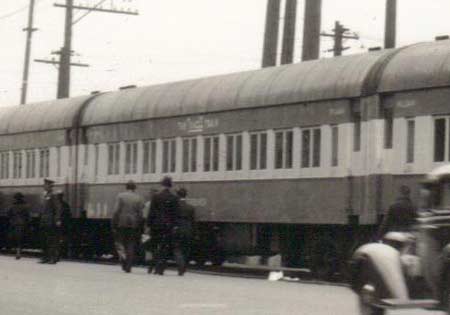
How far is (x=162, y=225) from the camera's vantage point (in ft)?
81.0

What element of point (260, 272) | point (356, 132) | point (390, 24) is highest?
point (390, 24)

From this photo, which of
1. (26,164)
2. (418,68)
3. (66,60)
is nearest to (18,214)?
(26,164)

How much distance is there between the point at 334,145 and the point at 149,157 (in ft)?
23.7

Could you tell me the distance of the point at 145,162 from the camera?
3062 centimetres

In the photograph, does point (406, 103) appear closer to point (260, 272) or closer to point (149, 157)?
point (260, 272)

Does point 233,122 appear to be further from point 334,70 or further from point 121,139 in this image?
point 121,139

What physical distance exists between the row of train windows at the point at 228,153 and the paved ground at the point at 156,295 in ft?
9.15

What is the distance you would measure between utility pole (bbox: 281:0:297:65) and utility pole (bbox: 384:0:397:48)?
212 cm

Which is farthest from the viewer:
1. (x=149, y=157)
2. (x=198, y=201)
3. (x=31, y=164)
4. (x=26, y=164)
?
(x=26, y=164)

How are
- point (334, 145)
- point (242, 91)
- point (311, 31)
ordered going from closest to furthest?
point (334, 145) → point (242, 91) → point (311, 31)

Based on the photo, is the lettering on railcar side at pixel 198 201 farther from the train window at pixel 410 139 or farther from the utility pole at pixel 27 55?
the utility pole at pixel 27 55

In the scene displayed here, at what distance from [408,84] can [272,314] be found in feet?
27.3

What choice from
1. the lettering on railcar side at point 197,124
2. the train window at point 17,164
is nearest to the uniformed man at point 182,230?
the lettering on railcar side at point 197,124

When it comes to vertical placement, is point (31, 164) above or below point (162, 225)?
above
